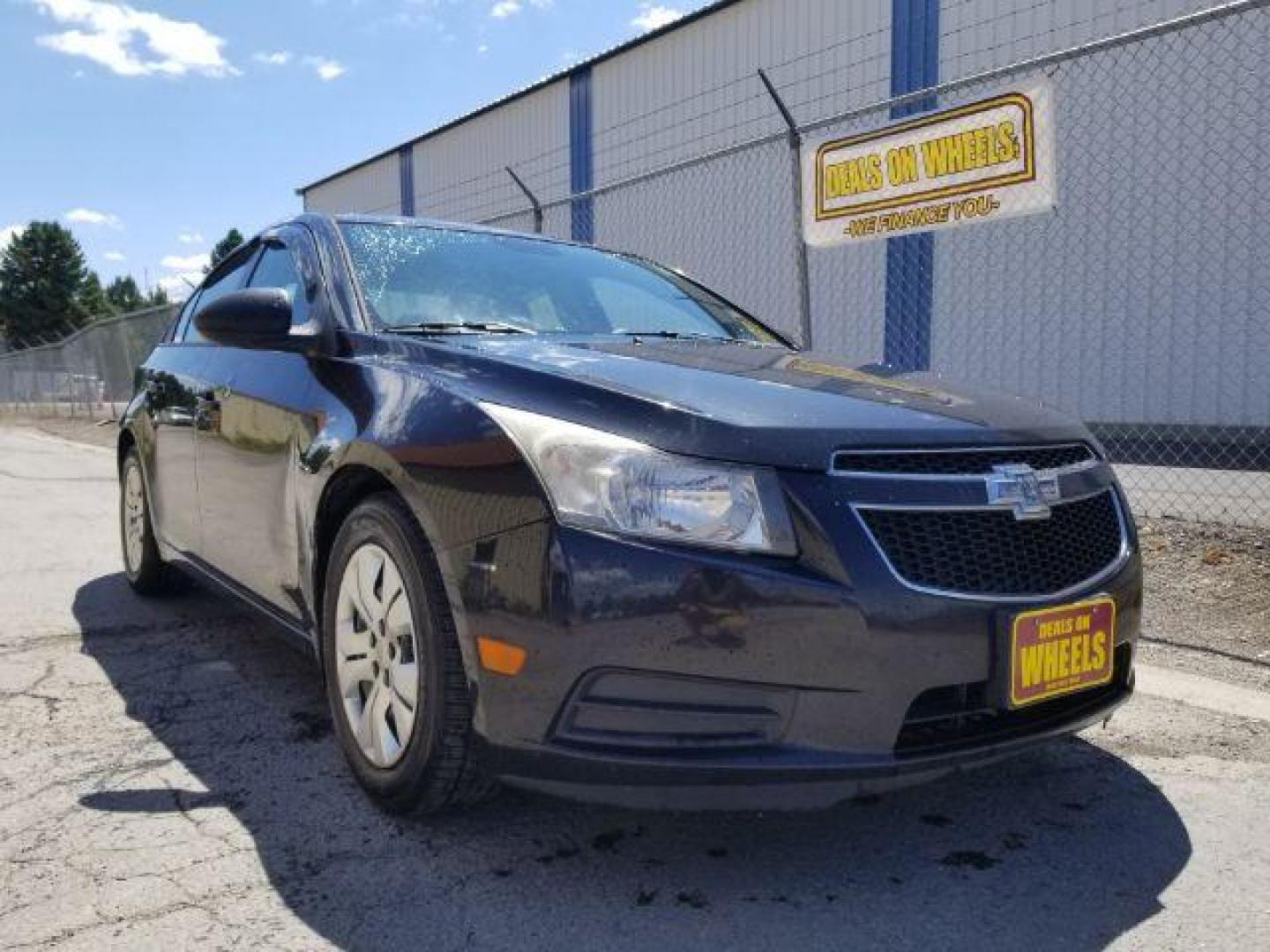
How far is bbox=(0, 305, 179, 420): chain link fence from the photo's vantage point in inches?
733

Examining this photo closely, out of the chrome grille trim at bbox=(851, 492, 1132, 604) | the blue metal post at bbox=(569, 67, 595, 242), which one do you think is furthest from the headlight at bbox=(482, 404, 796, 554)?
the blue metal post at bbox=(569, 67, 595, 242)

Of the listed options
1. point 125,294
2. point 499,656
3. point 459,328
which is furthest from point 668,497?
point 125,294

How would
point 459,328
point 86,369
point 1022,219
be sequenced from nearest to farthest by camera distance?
point 459,328
point 1022,219
point 86,369

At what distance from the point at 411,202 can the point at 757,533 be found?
69.8ft

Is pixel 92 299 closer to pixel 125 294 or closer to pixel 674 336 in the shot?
pixel 125 294

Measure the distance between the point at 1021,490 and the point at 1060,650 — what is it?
1.10ft

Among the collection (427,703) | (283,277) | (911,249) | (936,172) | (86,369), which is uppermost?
(911,249)

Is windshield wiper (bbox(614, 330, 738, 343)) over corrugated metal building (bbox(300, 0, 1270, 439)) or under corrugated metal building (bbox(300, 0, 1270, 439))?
under

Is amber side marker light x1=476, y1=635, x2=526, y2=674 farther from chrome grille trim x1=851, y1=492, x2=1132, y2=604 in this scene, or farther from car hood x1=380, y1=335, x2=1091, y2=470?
chrome grille trim x1=851, y1=492, x2=1132, y2=604

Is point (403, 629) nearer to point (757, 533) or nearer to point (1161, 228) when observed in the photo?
point (757, 533)

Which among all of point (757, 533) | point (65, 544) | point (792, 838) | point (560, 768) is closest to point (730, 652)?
point (757, 533)

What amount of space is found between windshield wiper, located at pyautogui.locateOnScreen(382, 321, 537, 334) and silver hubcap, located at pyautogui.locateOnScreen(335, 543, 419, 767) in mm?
633

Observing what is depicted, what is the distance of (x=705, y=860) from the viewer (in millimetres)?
2264

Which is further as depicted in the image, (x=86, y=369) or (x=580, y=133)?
(x=86, y=369)
